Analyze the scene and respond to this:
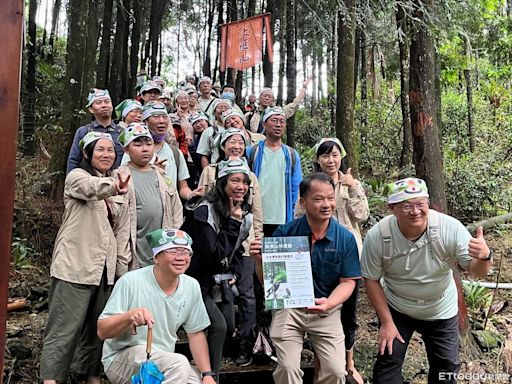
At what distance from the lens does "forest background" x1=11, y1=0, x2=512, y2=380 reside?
21.0 feet

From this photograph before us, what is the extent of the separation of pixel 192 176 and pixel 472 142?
10168 millimetres

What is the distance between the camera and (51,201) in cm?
730

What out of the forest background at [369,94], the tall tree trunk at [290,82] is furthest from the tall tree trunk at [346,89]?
the tall tree trunk at [290,82]

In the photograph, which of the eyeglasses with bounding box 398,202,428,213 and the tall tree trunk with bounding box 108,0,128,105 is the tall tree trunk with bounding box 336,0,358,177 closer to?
the eyeglasses with bounding box 398,202,428,213

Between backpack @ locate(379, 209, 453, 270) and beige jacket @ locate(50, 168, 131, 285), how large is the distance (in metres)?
2.13

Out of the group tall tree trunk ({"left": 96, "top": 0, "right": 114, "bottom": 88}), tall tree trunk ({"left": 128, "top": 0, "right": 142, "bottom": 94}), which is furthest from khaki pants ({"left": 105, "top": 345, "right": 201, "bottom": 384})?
tall tree trunk ({"left": 128, "top": 0, "right": 142, "bottom": 94})

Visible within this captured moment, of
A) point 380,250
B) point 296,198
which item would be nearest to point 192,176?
point 296,198

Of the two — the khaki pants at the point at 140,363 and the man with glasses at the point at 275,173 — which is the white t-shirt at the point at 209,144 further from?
the khaki pants at the point at 140,363

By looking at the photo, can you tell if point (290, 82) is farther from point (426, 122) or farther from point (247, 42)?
point (426, 122)

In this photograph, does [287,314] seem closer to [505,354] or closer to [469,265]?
[469,265]

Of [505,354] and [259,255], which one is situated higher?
[259,255]

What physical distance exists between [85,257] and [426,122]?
3795 mm

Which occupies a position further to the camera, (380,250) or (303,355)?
(303,355)

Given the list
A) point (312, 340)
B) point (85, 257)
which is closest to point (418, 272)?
point (312, 340)
